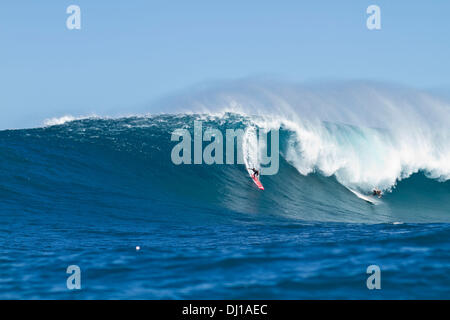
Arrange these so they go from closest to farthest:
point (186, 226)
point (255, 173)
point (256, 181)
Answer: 1. point (186, 226)
2. point (256, 181)
3. point (255, 173)

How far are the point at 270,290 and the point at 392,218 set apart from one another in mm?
9748

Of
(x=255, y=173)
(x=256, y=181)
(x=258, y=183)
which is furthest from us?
(x=255, y=173)

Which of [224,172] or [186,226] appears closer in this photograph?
[186,226]

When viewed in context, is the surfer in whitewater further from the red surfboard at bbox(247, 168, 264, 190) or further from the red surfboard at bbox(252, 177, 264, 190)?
the red surfboard at bbox(252, 177, 264, 190)

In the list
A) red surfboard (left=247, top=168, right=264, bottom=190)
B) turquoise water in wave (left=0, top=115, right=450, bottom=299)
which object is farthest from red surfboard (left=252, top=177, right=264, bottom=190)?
turquoise water in wave (left=0, top=115, right=450, bottom=299)

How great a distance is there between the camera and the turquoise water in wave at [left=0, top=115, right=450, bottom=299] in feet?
21.6

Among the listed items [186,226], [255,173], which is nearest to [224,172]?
[255,173]

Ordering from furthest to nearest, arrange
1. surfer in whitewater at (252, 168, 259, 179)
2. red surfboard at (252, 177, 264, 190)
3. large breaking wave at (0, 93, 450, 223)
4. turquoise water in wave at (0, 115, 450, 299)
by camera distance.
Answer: surfer in whitewater at (252, 168, 259, 179), red surfboard at (252, 177, 264, 190), large breaking wave at (0, 93, 450, 223), turquoise water in wave at (0, 115, 450, 299)

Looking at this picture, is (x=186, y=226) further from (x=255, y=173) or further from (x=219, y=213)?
(x=255, y=173)

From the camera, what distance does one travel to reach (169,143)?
63.5 ft

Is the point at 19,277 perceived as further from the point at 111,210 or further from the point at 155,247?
the point at 111,210

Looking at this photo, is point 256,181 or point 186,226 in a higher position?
point 256,181

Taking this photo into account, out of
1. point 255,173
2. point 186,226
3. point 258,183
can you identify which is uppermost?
point 255,173

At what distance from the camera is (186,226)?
1130 cm
